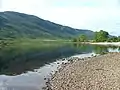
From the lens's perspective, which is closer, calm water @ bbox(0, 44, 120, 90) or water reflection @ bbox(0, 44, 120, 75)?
calm water @ bbox(0, 44, 120, 90)

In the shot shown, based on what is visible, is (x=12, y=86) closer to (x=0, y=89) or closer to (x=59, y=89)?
(x=0, y=89)

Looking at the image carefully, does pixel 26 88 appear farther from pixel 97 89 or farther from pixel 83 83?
pixel 97 89

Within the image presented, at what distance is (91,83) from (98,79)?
2.88 metres

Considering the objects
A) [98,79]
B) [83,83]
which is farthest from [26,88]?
[98,79]

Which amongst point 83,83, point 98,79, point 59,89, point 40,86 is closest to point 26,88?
point 40,86

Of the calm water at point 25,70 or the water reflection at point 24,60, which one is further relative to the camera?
the water reflection at point 24,60

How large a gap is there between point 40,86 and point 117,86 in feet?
38.4

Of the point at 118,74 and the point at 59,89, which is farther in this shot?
the point at 118,74

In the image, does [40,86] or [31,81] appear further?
[31,81]

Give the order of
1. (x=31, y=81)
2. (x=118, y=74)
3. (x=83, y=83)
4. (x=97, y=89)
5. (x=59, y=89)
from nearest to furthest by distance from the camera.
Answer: (x=97, y=89) < (x=59, y=89) < (x=83, y=83) < (x=118, y=74) < (x=31, y=81)

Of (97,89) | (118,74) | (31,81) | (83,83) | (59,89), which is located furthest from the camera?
(31,81)

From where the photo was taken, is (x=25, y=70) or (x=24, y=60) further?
(x=24, y=60)

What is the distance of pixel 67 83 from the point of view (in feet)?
123

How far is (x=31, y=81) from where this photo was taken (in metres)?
43.2
